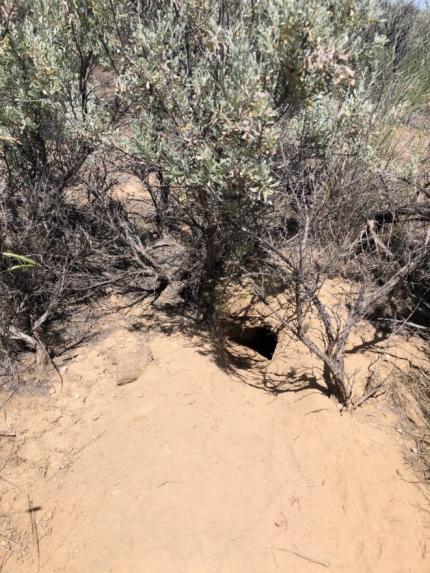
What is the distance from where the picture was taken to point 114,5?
354 centimetres

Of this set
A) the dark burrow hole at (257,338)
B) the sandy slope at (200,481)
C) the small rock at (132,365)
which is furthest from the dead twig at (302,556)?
the dark burrow hole at (257,338)

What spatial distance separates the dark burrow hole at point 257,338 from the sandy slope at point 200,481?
97 cm

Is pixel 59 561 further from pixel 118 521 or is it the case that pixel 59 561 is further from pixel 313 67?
pixel 313 67

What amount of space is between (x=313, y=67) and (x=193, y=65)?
1.26 meters

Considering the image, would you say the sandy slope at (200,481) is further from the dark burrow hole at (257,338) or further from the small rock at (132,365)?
the dark burrow hole at (257,338)

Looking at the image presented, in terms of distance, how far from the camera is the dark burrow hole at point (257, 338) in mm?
4900

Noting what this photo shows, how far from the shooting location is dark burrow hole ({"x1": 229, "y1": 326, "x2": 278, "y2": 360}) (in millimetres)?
4900

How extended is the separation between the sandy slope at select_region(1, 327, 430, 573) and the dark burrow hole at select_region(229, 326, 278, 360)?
970mm

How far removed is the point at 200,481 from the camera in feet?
10.2

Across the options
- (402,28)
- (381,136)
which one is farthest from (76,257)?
(402,28)

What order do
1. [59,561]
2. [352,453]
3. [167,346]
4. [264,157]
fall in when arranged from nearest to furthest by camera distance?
[59,561], [264,157], [352,453], [167,346]

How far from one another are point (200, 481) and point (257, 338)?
2196 mm

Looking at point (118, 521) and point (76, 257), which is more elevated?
point (76, 257)

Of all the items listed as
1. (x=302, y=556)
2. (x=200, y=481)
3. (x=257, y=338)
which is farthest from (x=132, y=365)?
(x=302, y=556)
